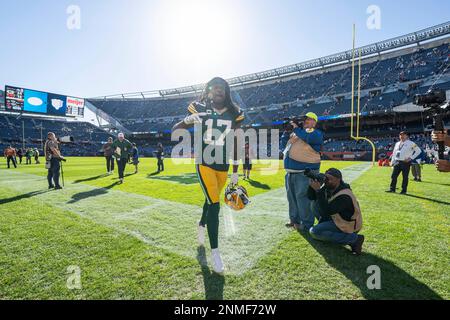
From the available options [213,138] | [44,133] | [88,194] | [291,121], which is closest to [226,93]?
[213,138]

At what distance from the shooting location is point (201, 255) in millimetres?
3070

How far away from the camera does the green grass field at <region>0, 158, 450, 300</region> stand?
229 cm

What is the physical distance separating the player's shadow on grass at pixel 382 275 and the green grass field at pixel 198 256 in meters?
0.01

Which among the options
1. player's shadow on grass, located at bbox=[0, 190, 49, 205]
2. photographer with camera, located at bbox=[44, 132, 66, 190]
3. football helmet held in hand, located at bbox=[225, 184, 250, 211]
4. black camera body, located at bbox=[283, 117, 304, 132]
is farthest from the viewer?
photographer with camera, located at bbox=[44, 132, 66, 190]

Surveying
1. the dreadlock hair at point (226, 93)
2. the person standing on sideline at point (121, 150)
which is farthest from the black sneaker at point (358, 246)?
the person standing on sideline at point (121, 150)

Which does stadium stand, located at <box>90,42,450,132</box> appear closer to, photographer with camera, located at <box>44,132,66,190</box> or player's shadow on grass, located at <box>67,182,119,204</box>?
player's shadow on grass, located at <box>67,182,119,204</box>

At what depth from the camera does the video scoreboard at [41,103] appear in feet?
142

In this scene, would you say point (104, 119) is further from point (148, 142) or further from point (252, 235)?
point (252, 235)

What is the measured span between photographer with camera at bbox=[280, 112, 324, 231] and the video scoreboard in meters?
56.8

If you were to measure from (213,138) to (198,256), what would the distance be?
1.54m

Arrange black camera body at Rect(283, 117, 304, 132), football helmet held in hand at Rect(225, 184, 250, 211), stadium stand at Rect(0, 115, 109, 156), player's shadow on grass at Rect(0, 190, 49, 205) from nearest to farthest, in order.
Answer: football helmet held in hand at Rect(225, 184, 250, 211) < black camera body at Rect(283, 117, 304, 132) < player's shadow on grass at Rect(0, 190, 49, 205) < stadium stand at Rect(0, 115, 109, 156)

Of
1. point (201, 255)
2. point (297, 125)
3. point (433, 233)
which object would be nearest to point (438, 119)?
point (433, 233)

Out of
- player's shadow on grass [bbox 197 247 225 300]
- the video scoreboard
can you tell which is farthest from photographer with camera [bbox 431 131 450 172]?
the video scoreboard
